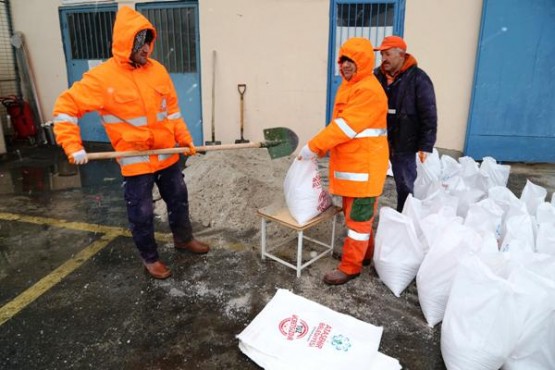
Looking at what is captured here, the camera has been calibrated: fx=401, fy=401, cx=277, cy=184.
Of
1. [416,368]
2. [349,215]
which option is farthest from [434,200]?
[416,368]

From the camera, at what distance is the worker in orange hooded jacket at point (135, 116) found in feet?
8.54

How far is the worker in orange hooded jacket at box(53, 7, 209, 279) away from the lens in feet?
8.54

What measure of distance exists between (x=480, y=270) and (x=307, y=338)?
3.30 ft

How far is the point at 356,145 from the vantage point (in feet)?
8.94

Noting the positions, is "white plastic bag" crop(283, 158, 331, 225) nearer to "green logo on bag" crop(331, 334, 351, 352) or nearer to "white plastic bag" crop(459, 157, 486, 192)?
"green logo on bag" crop(331, 334, 351, 352)

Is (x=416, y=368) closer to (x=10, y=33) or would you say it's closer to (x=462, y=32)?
(x=462, y=32)

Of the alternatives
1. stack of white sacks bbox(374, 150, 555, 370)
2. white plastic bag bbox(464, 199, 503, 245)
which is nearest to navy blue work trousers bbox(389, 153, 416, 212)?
stack of white sacks bbox(374, 150, 555, 370)

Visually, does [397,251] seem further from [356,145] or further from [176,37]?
[176,37]

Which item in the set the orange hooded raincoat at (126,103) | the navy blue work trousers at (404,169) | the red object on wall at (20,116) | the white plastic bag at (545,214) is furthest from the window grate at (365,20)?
the red object on wall at (20,116)

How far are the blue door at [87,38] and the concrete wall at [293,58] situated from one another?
691mm

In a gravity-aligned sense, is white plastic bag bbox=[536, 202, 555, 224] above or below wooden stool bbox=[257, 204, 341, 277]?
above

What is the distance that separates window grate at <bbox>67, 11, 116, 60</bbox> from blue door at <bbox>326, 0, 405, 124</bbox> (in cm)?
398

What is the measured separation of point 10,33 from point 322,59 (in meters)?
6.06

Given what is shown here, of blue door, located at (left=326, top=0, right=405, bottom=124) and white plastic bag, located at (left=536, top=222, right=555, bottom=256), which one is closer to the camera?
white plastic bag, located at (left=536, top=222, right=555, bottom=256)
